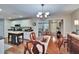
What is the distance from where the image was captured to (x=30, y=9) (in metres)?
1.90

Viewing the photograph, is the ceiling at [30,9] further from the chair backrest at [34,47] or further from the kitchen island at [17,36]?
the chair backrest at [34,47]

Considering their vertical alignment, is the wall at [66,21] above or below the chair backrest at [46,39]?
above

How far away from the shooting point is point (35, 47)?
2010mm

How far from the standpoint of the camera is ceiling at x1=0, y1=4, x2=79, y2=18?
185 cm

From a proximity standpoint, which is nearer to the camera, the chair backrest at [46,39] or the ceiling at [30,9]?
the ceiling at [30,9]

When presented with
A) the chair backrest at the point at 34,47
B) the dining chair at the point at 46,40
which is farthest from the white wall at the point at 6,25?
the dining chair at the point at 46,40

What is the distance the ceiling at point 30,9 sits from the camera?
72.8 inches

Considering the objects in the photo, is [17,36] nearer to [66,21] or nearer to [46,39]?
[46,39]

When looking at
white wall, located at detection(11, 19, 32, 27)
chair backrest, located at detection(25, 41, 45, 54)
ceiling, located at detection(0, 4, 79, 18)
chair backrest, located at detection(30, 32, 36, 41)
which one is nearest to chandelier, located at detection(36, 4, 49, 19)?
ceiling, located at detection(0, 4, 79, 18)

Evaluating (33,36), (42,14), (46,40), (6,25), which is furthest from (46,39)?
(6,25)

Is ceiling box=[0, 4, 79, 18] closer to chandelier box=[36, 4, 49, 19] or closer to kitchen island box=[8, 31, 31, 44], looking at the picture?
chandelier box=[36, 4, 49, 19]

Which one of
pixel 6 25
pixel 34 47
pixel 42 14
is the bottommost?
pixel 34 47
